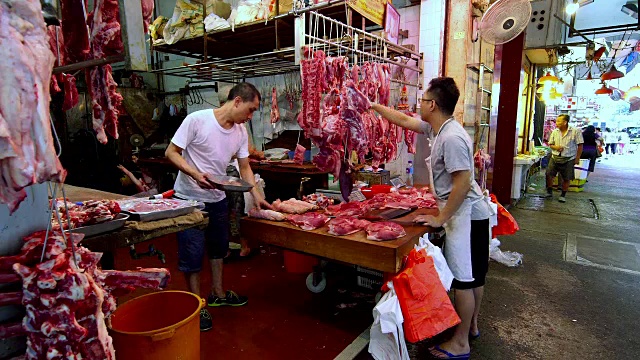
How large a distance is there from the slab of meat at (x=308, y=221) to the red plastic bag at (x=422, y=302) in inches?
31.3

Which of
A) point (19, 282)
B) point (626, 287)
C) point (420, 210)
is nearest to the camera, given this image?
point (19, 282)

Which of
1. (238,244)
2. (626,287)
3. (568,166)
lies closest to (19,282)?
(238,244)

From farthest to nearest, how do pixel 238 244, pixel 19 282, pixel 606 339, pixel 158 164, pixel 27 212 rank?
pixel 158 164 → pixel 238 244 → pixel 606 339 → pixel 27 212 → pixel 19 282

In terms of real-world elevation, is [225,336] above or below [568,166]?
below

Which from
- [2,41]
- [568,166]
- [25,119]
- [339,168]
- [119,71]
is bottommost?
[568,166]

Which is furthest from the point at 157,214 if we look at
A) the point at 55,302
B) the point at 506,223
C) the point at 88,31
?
the point at 506,223

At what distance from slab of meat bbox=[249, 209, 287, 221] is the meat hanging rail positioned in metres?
2.20

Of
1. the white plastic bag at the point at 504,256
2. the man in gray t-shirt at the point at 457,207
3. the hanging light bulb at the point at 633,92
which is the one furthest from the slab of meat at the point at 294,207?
the hanging light bulb at the point at 633,92

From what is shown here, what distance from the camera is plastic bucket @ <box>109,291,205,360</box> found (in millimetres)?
1888

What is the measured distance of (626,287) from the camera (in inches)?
172

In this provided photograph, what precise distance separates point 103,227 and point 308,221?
1566 millimetres

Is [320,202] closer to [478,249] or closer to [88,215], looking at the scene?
[478,249]

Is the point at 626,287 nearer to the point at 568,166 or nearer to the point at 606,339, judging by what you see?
the point at 606,339

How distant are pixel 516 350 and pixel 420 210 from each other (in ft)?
4.72
